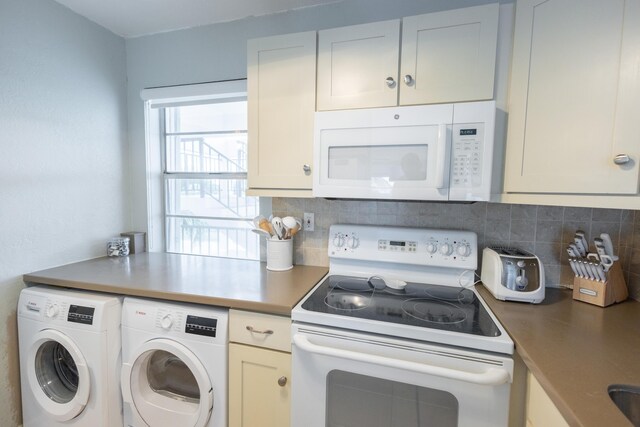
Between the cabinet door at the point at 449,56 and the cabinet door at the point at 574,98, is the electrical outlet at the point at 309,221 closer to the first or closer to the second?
the cabinet door at the point at 449,56

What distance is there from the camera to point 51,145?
Answer: 1690mm

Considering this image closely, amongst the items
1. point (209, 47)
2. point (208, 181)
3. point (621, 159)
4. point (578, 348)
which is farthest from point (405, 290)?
point (209, 47)

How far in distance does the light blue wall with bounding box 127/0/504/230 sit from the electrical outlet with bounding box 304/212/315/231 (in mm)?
999

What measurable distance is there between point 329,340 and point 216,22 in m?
2.02

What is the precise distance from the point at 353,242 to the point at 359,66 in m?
0.87

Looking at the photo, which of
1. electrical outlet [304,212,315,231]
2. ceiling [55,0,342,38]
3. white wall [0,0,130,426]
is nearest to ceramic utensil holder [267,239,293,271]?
electrical outlet [304,212,315,231]

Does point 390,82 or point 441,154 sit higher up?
point 390,82

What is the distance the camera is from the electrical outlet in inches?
70.2

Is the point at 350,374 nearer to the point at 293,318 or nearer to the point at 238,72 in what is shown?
the point at 293,318

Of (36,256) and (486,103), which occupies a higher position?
(486,103)

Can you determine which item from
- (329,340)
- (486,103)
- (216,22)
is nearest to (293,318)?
(329,340)

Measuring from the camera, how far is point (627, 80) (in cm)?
92

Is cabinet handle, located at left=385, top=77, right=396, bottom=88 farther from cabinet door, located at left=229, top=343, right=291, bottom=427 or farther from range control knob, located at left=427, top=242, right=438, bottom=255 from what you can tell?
cabinet door, located at left=229, top=343, right=291, bottom=427

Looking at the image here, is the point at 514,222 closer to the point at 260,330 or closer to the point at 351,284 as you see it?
Result: the point at 351,284
